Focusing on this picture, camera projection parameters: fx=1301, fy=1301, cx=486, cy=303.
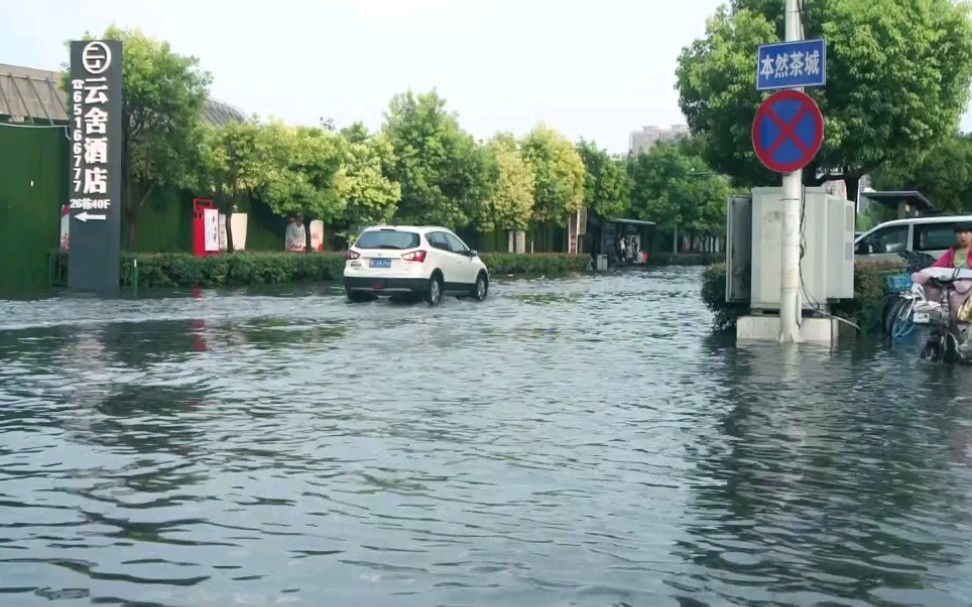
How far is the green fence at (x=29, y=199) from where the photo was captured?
29.3 metres

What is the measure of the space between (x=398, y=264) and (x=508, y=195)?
1206 inches

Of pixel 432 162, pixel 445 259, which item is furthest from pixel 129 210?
pixel 432 162

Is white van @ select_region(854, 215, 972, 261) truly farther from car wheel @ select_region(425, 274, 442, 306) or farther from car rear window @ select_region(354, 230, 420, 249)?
car rear window @ select_region(354, 230, 420, 249)

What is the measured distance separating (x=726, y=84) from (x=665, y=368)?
15.8m

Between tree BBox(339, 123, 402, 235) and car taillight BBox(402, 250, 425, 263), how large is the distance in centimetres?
1672

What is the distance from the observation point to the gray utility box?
15.6 meters

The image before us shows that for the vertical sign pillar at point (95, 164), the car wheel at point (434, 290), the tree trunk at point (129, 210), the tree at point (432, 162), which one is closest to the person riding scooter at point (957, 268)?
the car wheel at point (434, 290)

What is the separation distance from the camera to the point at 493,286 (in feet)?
120

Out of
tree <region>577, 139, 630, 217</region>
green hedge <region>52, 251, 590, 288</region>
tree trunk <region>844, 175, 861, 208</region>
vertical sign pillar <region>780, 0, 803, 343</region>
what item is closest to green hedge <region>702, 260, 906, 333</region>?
vertical sign pillar <region>780, 0, 803, 343</region>

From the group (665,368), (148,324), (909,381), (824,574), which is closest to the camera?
(824,574)

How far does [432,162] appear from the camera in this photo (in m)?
47.9

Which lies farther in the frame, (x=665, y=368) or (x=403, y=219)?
(x=403, y=219)

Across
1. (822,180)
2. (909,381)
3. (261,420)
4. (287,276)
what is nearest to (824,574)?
(261,420)

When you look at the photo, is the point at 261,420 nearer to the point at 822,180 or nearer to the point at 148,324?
the point at 148,324
